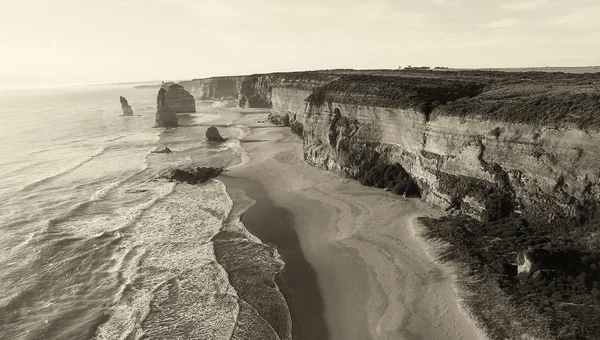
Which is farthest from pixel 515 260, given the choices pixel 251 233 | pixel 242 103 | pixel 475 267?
A: pixel 242 103

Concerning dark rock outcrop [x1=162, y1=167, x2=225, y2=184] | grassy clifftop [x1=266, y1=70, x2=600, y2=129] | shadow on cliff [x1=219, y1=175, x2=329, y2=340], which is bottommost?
shadow on cliff [x1=219, y1=175, x2=329, y2=340]

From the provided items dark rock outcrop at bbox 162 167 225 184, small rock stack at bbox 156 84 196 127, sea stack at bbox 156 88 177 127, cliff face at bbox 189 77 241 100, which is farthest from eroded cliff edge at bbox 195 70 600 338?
cliff face at bbox 189 77 241 100

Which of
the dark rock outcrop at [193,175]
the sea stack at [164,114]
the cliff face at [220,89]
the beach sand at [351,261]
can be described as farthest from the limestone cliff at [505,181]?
the cliff face at [220,89]

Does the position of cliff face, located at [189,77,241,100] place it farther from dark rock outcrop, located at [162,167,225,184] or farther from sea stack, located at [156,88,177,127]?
dark rock outcrop, located at [162,167,225,184]

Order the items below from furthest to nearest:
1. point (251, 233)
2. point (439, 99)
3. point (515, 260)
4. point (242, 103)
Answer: point (242, 103)
point (439, 99)
point (251, 233)
point (515, 260)

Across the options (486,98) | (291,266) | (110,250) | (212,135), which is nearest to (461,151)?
(486,98)

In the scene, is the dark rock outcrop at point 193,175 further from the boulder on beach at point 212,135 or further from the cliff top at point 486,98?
the boulder on beach at point 212,135

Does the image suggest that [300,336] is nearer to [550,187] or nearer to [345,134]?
[550,187]
